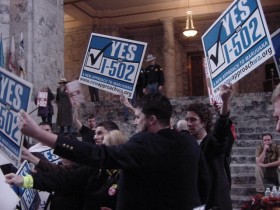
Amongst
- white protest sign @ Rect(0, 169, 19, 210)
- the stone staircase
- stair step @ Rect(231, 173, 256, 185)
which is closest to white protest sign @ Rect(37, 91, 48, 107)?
the stone staircase

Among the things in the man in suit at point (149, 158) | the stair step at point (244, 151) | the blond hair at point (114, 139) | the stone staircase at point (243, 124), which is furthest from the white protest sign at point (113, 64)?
the stair step at point (244, 151)

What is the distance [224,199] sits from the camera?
135 inches

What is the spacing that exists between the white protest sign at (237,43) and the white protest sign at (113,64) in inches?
51.8

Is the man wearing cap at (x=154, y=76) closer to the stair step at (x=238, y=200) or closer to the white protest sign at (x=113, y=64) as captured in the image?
the stair step at (x=238, y=200)

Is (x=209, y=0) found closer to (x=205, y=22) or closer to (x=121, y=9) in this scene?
(x=205, y=22)

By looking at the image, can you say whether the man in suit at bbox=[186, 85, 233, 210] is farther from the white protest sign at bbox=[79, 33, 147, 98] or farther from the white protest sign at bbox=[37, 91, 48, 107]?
the white protest sign at bbox=[37, 91, 48, 107]

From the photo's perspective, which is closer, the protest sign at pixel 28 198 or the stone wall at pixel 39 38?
the protest sign at pixel 28 198

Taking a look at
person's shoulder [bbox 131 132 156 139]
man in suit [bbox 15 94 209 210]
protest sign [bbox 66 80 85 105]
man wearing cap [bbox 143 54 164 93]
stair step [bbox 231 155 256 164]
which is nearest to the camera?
man in suit [bbox 15 94 209 210]

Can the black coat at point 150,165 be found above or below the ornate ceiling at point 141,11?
below

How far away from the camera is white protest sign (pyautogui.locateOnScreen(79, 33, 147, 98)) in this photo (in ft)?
16.6

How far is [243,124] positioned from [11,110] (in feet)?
24.1

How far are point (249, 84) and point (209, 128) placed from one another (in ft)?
55.6

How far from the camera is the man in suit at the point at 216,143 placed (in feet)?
10.6

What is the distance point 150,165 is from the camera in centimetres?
238
